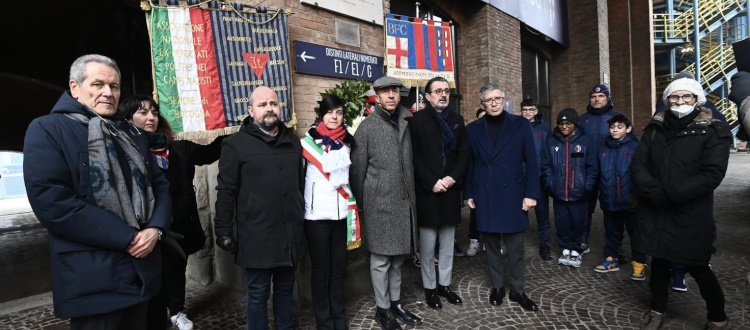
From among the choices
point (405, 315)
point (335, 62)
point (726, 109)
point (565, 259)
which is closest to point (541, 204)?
point (565, 259)

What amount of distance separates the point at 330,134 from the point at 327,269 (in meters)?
1.02

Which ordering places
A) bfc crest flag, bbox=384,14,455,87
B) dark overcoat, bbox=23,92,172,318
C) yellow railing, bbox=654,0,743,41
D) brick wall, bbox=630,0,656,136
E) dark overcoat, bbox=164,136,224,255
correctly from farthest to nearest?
yellow railing, bbox=654,0,743,41 < brick wall, bbox=630,0,656,136 < bfc crest flag, bbox=384,14,455,87 < dark overcoat, bbox=164,136,224,255 < dark overcoat, bbox=23,92,172,318

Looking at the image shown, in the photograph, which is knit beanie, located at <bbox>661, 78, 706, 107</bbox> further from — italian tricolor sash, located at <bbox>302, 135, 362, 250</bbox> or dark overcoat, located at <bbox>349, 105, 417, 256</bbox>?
italian tricolor sash, located at <bbox>302, 135, 362, 250</bbox>

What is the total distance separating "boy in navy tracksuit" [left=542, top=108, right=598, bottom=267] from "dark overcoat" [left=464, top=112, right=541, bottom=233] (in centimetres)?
126

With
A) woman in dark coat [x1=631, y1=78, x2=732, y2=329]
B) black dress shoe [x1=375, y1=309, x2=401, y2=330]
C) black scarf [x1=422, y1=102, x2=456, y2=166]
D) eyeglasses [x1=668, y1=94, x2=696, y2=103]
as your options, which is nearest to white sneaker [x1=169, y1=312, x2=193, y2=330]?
black dress shoe [x1=375, y1=309, x2=401, y2=330]

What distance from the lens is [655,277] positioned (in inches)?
116

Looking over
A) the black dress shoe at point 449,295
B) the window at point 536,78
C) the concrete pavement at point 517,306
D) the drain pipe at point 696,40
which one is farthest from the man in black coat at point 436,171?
the drain pipe at point 696,40

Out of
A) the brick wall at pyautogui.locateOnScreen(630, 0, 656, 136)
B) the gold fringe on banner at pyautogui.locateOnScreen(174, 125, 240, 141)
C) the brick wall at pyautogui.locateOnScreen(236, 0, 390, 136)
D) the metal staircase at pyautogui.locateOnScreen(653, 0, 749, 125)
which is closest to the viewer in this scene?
the gold fringe on banner at pyautogui.locateOnScreen(174, 125, 240, 141)

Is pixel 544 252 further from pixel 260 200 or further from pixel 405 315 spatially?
pixel 260 200

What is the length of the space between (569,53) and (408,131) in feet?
35.0

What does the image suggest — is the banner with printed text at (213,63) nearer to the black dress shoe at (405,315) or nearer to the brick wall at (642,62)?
the black dress shoe at (405,315)

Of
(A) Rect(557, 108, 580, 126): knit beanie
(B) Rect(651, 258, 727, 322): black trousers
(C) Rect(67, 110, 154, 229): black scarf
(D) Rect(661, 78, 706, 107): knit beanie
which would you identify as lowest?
(B) Rect(651, 258, 727, 322): black trousers

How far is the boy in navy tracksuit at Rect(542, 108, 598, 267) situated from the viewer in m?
4.39

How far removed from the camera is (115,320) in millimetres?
1791
